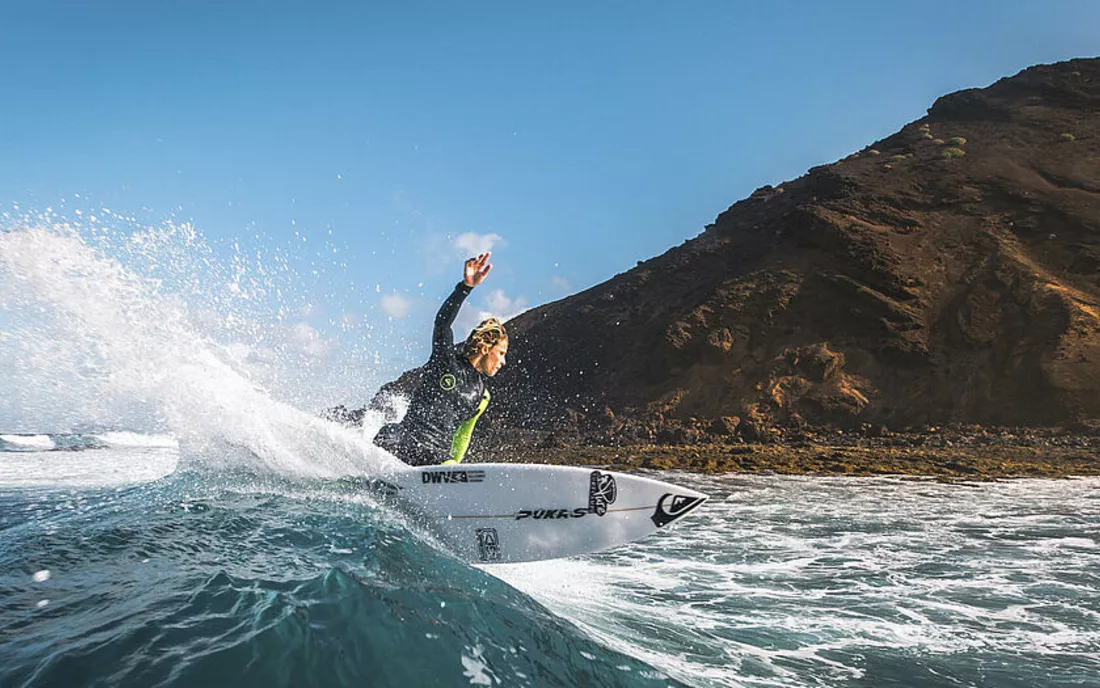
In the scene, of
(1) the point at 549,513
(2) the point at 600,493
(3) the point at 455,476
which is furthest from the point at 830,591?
(3) the point at 455,476

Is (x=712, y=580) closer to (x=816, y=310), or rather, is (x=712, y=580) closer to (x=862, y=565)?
(x=862, y=565)

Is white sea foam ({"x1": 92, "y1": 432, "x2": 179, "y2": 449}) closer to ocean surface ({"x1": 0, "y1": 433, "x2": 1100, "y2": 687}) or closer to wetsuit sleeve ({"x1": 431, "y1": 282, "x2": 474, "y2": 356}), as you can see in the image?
ocean surface ({"x1": 0, "y1": 433, "x2": 1100, "y2": 687})

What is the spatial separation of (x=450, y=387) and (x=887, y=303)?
111 feet

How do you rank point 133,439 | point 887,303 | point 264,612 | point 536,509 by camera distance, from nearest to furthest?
point 264,612 < point 536,509 < point 887,303 < point 133,439

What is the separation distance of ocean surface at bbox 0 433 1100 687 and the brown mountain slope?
23269mm

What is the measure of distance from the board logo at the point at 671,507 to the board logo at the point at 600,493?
1.46 feet

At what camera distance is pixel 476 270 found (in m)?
6.32

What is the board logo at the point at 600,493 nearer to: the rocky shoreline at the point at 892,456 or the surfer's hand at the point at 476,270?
the surfer's hand at the point at 476,270

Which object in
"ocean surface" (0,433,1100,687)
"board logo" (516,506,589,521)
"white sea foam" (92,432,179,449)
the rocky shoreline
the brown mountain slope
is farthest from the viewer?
"white sea foam" (92,432,179,449)

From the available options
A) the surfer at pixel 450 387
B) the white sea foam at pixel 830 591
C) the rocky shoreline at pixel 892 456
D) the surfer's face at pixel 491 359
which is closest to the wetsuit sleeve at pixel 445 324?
the surfer at pixel 450 387

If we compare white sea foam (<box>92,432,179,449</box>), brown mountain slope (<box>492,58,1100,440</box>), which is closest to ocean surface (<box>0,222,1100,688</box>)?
brown mountain slope (<box>492,58,1100,440</box>)

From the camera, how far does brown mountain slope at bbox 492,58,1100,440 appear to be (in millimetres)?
29344

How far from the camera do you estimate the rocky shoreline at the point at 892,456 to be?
62.8 ft

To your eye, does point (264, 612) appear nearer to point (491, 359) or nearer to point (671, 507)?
point (491, 359)
